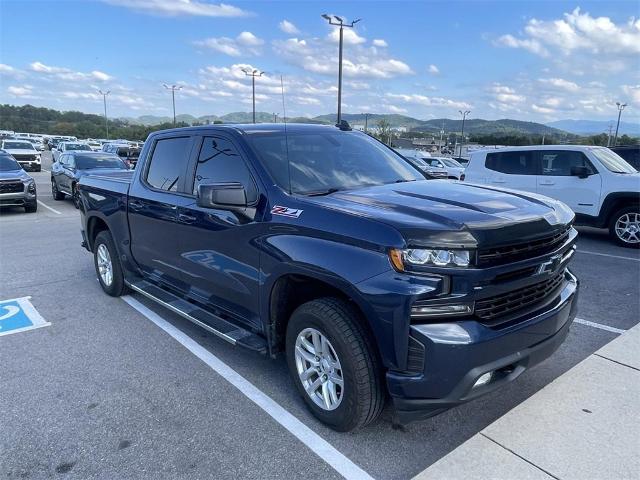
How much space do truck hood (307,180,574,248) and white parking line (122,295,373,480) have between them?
130cm

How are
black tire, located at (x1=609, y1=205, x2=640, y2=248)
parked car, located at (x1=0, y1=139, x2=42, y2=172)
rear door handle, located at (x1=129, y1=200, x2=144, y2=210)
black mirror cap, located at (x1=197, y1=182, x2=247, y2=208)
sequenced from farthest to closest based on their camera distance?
1. parked car, located at (x1=0, y1=139, x2=42, y2=172)
2. black tire, located at (x1=609, y1=205, x2=640, y2=248)
3. rear door handle, located at (x1=129, y1=200, x2=144, y2=210)
4. black mirror cap, located at (x1=197, y1=182, x2=247, y2=208)

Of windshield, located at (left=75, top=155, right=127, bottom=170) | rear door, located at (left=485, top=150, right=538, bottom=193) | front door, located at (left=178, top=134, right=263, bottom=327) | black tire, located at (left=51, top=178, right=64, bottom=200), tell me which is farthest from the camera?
black tire, located at (left=51, top=178, right=64, bottom=200)

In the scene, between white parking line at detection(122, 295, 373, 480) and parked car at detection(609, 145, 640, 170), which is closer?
white parking line at detection(122, 295, 373, 480)

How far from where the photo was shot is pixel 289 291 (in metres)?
3.25

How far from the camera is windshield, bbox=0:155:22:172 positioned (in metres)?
13.1

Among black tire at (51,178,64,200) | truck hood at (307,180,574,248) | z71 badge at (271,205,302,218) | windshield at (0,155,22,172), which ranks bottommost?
black tire at (51,178,64,200)

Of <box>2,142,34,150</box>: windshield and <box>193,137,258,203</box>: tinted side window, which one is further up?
<box>193,137,258,203</box>: tinted side window

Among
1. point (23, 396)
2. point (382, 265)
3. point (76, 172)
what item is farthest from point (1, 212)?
point (382, 265)

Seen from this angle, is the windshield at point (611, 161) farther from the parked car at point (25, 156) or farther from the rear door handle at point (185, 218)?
the parked car at point (25, 156)

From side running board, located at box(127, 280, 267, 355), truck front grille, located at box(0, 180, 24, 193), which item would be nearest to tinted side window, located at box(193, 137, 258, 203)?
side running board, located at box(127, 280, 267, 355)

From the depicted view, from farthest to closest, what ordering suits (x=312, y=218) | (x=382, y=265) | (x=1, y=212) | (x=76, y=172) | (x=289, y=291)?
(x=76, y=172) < (x=1, y=212) < (x=289, y=291) < (x=312, y=218) < (x=382, y=265)

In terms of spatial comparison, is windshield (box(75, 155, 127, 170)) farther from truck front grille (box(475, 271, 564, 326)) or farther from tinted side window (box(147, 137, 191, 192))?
truck front grille (box(475, 271, 564, 326))

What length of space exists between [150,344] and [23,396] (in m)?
1.10

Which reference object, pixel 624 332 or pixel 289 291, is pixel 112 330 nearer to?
pixel 289 291
